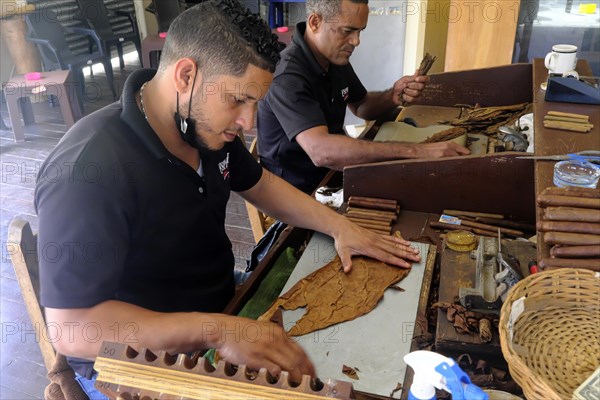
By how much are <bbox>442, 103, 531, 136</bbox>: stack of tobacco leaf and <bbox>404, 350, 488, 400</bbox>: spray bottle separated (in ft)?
4.92

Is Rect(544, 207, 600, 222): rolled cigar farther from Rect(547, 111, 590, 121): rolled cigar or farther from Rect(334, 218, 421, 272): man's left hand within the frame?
Rect(547, 111, 590, 121): rolled cigar

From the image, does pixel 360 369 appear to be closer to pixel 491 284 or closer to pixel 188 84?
pixel 491 284

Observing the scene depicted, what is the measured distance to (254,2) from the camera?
6.68 m

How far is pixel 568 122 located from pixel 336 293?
32.2 inches

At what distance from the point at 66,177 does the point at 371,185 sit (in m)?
0.95

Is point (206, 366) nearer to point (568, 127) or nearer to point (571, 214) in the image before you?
point (571, 214)

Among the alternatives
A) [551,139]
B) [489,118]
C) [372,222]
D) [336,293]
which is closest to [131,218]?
[336,293]

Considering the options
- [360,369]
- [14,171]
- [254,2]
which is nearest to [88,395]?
[360,369]

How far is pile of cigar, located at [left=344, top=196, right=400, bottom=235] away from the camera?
158 centimetres

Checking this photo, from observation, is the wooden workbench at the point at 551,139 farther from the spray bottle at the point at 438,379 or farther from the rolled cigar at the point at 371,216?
the rolled cigar at the point at 371,216

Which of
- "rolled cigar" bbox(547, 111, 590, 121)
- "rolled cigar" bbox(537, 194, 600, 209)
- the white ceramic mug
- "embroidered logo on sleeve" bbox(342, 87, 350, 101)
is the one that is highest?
the white ceramic mug

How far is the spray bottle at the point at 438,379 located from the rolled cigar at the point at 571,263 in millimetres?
291

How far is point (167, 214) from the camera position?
1300mm

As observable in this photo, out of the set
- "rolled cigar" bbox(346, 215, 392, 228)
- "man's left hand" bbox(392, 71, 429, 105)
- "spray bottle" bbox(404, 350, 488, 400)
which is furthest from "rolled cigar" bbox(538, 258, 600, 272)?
"man's left hand" bbox(392, 71, 429, 105)
